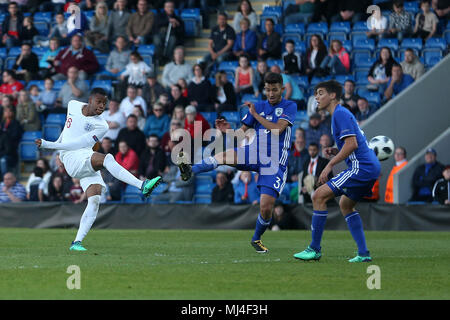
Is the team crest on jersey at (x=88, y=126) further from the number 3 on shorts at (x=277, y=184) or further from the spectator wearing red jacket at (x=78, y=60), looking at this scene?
the spectator wearing red jacket at (x=78, y=60)

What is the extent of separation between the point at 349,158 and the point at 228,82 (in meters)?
11.8

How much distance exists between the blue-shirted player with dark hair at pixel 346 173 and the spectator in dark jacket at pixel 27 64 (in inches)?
626

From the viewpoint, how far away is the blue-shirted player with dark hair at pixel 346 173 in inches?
379

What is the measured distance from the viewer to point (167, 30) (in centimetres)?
2414

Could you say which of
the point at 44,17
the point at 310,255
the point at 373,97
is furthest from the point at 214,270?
the point at 44,17

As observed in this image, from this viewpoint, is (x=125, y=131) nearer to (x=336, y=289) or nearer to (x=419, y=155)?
(x=419, y=155)

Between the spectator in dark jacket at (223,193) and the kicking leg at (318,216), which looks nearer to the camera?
the kicking leg at (318,216)

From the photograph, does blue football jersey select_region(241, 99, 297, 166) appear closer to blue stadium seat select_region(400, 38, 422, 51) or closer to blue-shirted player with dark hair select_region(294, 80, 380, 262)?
blue-shirted player with dark hair select_region(294, 80, 380, 262)

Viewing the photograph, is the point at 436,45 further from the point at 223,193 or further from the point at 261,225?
the point at 261,225

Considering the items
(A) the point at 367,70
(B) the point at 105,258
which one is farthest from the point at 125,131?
(B) the point at 105,258

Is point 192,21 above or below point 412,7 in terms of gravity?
below

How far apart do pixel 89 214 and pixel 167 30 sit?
13.3m

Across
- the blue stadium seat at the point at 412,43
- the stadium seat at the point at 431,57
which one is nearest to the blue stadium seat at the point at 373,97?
the stadium seat at the point at 431,57

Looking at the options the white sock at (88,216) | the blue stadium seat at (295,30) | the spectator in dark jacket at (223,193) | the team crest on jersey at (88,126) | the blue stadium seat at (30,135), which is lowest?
the spectator in dark jacket at (223,193)
